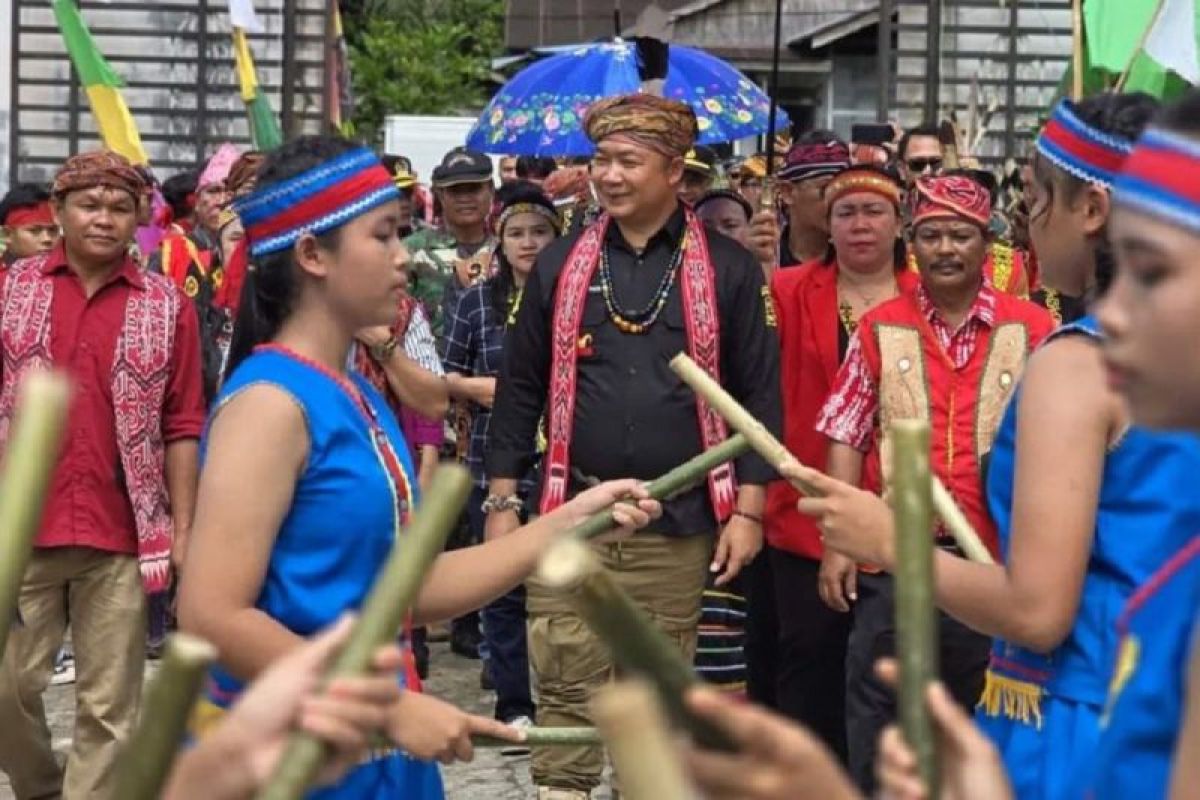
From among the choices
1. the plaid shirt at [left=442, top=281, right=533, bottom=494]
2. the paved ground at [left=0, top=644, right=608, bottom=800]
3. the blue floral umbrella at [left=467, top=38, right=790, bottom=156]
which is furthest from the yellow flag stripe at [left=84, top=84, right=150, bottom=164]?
the plaid shirt at [left=442, top=281, right=533, bottom=494]

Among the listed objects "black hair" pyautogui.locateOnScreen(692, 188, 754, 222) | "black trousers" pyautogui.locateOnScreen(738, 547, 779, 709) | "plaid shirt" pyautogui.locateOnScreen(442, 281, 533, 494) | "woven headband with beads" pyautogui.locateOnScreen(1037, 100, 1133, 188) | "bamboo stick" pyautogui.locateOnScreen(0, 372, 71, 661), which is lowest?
"black trousers" pyautogui.locateOnScreen(738, 547, 779, 709)

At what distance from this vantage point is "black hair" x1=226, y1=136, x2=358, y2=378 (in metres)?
4.33

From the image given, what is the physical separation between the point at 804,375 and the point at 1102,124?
3.66m

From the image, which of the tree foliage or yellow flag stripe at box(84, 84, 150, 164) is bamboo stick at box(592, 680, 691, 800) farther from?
the tree foliage

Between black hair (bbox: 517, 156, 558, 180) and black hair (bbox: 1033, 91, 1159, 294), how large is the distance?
1074 cm

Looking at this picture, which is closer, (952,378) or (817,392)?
(952,378)

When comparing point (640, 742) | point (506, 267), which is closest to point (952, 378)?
point (506, 267)

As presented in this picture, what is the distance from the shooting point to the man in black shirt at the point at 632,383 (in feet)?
23.1

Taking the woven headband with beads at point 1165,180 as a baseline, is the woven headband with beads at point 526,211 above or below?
below

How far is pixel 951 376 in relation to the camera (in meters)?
6.78

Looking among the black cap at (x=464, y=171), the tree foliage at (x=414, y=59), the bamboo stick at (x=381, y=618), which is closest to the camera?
the bamboo stick at (x=381, y=618)

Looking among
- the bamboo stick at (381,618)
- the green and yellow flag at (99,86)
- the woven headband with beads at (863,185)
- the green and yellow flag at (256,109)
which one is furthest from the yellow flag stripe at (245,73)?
the bamboo stick at (381,618)

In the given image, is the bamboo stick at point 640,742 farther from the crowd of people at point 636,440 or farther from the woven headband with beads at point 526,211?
the woven headband with beads at point 526,211

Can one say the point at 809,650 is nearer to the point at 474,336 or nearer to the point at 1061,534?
the point at 474,336
